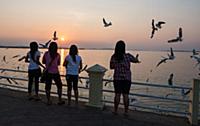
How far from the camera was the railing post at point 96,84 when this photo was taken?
9.63m

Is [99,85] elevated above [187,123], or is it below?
above

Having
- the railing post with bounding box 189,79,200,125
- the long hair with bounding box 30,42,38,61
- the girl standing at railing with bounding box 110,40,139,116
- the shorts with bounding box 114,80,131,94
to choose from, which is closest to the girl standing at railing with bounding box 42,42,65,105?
the long hair with bounding box 30,42,38,61

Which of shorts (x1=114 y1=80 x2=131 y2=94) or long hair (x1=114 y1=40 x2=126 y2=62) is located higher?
long hair (x1=114 y1=40 x2=126 y2=62)

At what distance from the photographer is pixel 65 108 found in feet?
31.5

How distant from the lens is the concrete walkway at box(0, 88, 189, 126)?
312 inches

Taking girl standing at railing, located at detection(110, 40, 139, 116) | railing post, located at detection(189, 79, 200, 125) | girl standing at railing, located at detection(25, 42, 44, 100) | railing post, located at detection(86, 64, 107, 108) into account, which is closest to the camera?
railing post, located at detection(189, 79, 200, 125)

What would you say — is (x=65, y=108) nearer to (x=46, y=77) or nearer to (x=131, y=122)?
(x=46, y=77)

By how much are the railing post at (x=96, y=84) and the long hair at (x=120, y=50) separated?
1147mm

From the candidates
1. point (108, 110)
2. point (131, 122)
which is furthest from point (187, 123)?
point (108, 110)

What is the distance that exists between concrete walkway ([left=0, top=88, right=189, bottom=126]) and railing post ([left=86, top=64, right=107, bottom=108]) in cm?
23

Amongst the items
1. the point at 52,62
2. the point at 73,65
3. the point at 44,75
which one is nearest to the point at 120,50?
the point at 73,65

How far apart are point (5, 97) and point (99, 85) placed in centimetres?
326

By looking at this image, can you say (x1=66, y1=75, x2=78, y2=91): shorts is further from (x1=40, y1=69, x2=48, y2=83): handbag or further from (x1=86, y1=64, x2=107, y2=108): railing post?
(x1=40, y1=69, x2=48, y2=83): handbag

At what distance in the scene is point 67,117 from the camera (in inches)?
333
